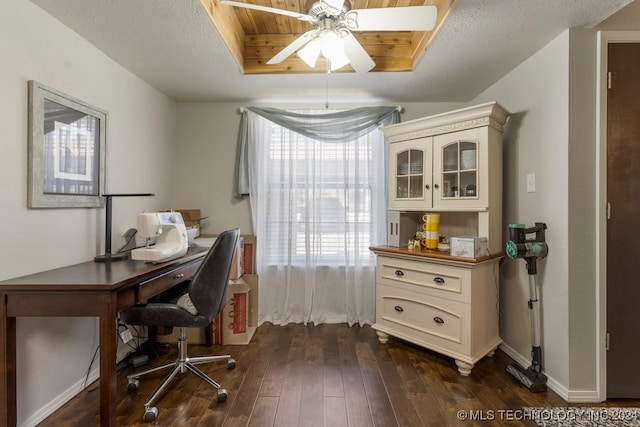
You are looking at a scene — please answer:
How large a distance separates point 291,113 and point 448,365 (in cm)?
252

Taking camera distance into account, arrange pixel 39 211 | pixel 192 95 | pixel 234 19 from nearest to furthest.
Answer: pixel 39 211 < pixel 234 19 < pixel 192 95

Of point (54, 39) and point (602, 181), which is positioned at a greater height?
point (54, 39)

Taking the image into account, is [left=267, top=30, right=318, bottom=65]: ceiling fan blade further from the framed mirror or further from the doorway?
the doorway

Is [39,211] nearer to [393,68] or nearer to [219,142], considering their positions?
[219,142]

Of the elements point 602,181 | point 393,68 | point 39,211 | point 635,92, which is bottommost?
point 39,211

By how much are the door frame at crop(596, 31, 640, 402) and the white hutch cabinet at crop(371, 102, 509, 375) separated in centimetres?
54

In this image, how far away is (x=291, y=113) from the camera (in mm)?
2850

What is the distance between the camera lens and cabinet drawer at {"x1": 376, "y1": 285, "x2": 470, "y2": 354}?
2.02 m

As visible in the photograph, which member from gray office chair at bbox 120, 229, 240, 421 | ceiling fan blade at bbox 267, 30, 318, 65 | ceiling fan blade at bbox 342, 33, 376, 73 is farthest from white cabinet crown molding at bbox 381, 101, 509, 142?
gray office chair at bbox 120, 229, 240, 421

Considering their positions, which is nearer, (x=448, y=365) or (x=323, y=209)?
(x=448, y=365)

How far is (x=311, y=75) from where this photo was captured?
238cm

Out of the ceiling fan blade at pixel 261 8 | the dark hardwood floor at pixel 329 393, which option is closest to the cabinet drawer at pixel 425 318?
the dark hardwood floor at pixel 329 393

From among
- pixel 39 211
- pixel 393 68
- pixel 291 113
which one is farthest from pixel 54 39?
pixel 393 68

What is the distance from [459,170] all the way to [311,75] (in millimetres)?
1395
